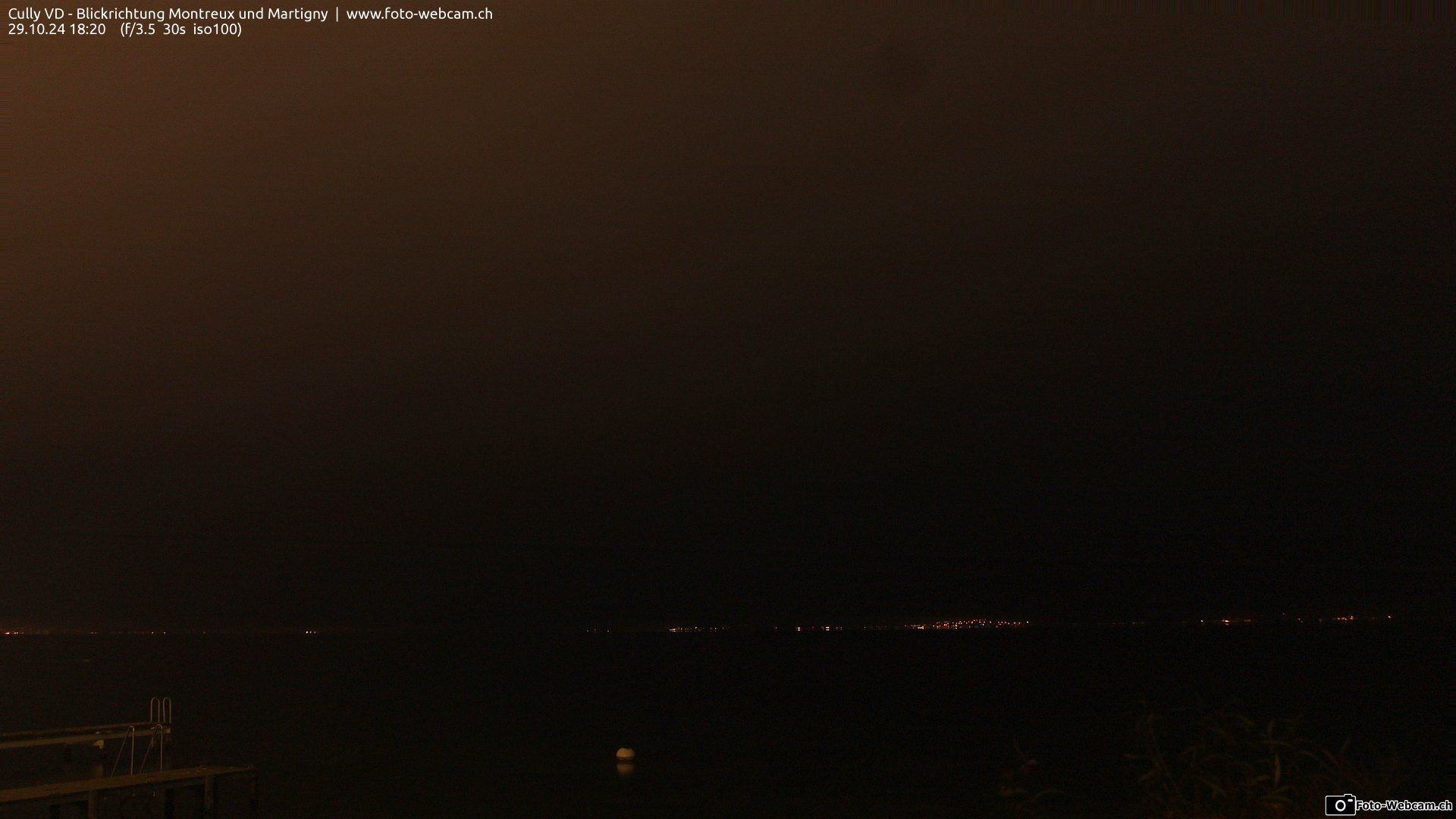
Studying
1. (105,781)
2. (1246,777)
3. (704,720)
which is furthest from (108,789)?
(704,720)

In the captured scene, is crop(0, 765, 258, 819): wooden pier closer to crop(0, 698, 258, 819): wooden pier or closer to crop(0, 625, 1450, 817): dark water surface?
crop(0, 698, 258, 819): wooden pier

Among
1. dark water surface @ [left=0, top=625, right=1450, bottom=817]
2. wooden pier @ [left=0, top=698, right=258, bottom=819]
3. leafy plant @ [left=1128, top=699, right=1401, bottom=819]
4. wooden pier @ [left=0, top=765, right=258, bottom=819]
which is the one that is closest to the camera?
leafy plant @ [left=1128, top=699, right=1401, bottom=819]

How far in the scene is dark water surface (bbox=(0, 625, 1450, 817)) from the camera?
32.4 m

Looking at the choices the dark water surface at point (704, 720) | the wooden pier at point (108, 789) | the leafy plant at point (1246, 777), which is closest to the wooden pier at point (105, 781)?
the wooden pier at point (108, 789)

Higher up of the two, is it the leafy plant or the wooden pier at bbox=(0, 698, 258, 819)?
the wooden pier at bbox=(0, 698, 258, 819)

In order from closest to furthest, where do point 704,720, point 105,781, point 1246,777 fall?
point 1246,777
point 105,781
point 704,720

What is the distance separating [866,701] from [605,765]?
3002cm

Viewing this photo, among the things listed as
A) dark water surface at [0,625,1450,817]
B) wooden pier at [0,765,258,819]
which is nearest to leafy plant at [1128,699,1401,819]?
dark water surface at [0,625,1450,817]

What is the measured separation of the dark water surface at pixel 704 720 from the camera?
3241cm

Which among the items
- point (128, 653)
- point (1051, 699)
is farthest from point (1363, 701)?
Answer: point (128, 653)

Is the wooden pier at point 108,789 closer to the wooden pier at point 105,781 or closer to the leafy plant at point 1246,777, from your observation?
the wooden pier at point 105,781

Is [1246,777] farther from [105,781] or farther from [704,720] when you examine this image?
[704,720]

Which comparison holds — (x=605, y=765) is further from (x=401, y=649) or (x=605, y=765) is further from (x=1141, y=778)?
(x=401, y=649)

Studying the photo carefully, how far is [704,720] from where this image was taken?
181ft
